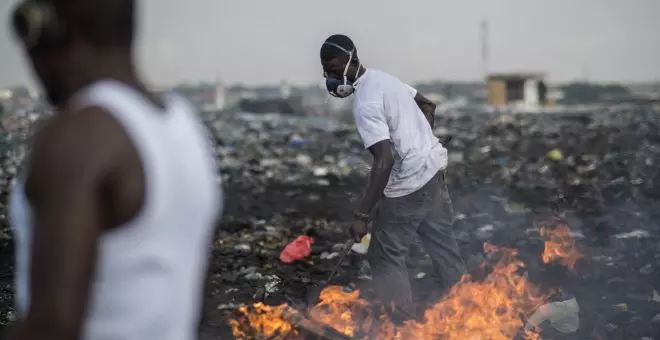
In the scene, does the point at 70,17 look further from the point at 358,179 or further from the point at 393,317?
the point at 358,179

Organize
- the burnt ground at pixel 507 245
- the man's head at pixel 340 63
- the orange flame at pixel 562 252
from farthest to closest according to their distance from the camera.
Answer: the orange flame at pixel 562 252 → the burnt ground at pixel 507 245 → the man's head at pixel 340 63

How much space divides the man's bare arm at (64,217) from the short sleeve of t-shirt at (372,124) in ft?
9.60

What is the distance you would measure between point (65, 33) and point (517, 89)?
117ft

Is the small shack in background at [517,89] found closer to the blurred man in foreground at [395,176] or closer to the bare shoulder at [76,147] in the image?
the blurred man in foreground at [395,176]

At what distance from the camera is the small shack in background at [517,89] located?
115ft

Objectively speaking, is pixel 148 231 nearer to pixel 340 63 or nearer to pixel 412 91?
pixel 340 63

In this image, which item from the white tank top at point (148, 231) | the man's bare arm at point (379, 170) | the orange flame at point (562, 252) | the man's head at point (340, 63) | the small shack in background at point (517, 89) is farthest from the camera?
the small shack in background at point (517, 89)

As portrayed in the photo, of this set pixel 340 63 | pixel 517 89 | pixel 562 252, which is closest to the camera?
pixel 340 63

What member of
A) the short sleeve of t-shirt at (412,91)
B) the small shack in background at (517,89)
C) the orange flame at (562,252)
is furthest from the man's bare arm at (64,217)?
the small shack in background at (517,89)

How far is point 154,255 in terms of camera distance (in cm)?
135

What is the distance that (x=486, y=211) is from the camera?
8.60 meters

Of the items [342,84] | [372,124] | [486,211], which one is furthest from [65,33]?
[486,211]

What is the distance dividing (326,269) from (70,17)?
201 inches

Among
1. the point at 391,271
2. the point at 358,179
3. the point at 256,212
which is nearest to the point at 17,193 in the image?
the point at 391,271
